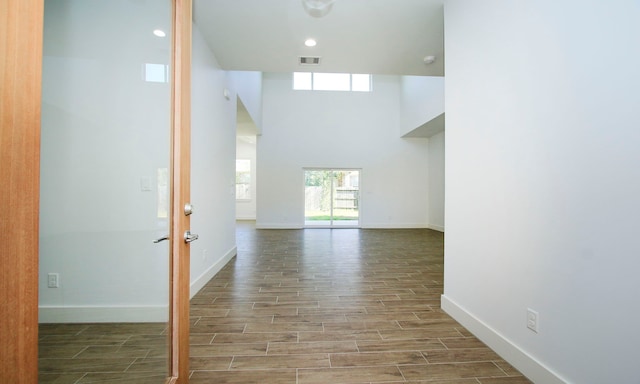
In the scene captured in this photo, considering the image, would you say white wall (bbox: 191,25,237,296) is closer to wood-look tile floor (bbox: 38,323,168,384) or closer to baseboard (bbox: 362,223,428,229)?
wood-look tile floor (bbox: 38,323,168,384)

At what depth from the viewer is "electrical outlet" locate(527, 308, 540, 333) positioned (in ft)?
5.06

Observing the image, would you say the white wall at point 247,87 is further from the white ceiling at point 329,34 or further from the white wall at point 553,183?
the white wall at point 553,183

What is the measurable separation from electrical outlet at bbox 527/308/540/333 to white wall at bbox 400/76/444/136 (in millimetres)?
5125

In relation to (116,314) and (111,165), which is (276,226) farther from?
(111,165)

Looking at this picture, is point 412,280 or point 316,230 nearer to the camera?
point 412,280

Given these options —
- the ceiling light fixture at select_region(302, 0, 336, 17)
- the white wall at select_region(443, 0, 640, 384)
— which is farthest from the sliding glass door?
the white wall at select_region(443, 0, 640, 384)

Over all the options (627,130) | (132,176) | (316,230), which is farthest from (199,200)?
(316,230)

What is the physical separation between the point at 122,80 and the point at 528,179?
266 cm

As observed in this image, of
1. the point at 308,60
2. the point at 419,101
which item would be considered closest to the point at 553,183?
the point at 308,60

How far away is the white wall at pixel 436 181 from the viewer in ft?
24.3

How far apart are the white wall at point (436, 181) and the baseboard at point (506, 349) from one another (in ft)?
18.3

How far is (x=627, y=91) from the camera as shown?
114cm

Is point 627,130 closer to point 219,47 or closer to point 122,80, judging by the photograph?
point 122,80

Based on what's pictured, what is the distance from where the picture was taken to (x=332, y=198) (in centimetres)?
837
